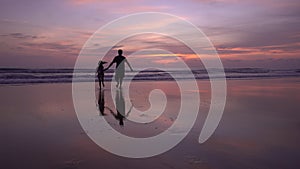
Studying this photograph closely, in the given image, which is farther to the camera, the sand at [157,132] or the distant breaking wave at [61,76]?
the distant breaking wave at [61,76]

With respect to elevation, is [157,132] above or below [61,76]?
below

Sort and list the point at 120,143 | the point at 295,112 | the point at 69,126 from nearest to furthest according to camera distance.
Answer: the point at 120,143 → the point at 69,126 → the point at 295,112

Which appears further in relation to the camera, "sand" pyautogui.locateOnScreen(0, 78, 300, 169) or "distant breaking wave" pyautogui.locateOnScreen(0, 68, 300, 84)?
"distant breaking wave" pyautogui.locateOnScreen(0, 68, 300, 84)

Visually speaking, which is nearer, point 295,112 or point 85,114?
point 85,114

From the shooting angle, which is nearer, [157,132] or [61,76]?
[157,132]

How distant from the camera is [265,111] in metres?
9.84

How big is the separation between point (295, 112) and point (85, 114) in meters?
6.96

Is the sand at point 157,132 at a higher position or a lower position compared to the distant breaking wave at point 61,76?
lower

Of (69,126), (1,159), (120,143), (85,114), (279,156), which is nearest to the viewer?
(1,159)

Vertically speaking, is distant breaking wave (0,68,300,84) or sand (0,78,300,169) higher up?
distant breaking wave (0,68,300,84)

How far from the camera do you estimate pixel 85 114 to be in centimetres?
903

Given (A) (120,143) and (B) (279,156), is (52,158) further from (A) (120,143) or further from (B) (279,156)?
(B) (279,156)

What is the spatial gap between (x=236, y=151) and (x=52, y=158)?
10.5ft

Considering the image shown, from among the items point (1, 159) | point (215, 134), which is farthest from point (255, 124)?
point (1, 159)
